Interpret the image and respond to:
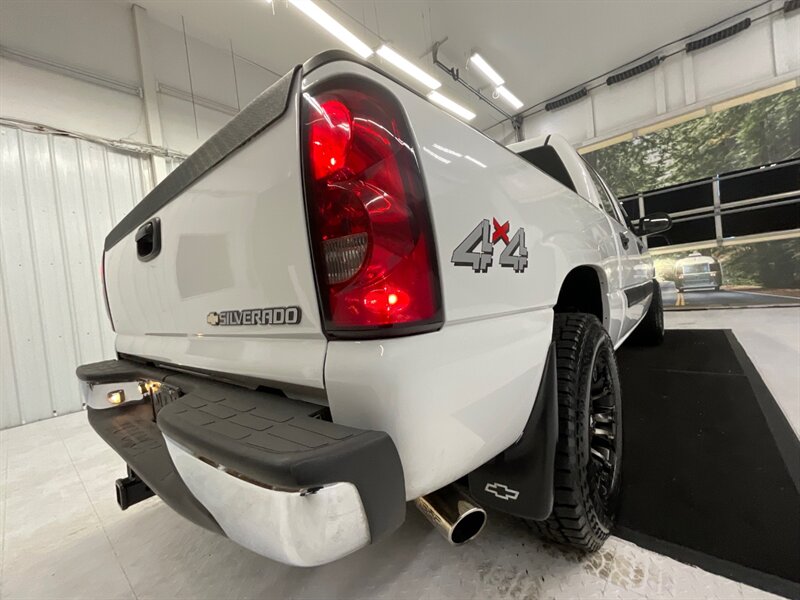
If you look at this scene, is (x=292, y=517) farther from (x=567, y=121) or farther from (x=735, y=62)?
(x=567, y=121)

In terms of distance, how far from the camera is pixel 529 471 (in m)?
0.87

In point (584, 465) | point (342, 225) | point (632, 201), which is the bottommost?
point (584, 465)

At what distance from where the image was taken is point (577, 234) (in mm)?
1279

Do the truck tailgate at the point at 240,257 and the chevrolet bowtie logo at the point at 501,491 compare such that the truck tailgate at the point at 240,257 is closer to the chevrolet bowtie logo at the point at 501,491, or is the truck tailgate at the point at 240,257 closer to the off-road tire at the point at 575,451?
the chevrolet bowtie logo at the point at 501,491

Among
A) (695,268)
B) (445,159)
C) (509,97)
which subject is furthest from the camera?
(509,97)

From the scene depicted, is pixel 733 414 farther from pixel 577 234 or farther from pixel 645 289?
pixel 577 234

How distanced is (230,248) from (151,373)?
0.67m

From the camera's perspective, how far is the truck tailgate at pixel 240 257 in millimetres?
678

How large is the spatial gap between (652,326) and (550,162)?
2624 millimetres

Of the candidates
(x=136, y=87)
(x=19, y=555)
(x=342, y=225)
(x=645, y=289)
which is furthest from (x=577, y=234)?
(x=136, y=87)

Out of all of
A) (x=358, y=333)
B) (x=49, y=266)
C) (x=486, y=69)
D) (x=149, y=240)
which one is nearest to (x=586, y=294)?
(x=358, y=333)

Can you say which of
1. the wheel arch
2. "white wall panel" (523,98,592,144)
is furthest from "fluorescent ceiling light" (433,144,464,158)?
"white wall panel" (523,98,592,144)

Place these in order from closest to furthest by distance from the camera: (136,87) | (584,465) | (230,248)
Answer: (230,248), (584,465), (136,87)

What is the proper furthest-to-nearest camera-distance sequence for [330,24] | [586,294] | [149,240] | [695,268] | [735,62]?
[695,268] < [735,62] < [330,24] < [586,294] < [149,240]
